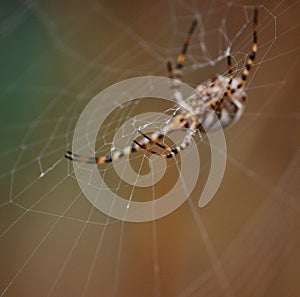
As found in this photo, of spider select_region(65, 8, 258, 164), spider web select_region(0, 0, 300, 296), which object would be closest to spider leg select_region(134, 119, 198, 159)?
spider select_region(65, 8, 258, 164)

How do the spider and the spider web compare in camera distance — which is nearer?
the spider

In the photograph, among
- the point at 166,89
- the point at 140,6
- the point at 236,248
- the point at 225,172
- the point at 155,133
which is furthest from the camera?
the point at 140,6

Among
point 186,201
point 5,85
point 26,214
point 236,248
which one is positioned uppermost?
point 5,85

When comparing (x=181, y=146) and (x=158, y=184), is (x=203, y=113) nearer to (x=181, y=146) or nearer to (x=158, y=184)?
(x=181, y=146)

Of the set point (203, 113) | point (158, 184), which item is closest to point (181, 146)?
point (203, 113)

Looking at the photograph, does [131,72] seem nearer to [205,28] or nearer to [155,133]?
[205,28]

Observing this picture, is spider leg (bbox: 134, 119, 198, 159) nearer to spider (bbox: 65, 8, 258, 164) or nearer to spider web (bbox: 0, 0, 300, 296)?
spider (bbox: 65, 8, 258, 164)

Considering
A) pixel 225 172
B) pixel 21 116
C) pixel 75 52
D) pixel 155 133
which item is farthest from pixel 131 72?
pixel 155 133

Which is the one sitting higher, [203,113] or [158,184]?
[158,184]

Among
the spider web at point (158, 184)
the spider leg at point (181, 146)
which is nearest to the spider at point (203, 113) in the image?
the spider leg at point (181, 146)
